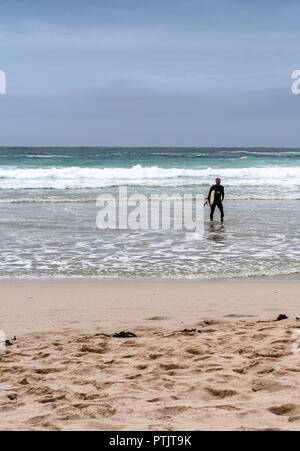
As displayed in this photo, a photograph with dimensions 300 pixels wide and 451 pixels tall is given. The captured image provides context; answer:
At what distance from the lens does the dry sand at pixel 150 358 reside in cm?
381

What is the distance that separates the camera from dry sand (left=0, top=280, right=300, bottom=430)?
3.81 m

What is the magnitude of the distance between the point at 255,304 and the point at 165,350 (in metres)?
2.49

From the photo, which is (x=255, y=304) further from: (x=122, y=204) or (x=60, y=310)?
(x=122, y=204)

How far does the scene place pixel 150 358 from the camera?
5.21 metres

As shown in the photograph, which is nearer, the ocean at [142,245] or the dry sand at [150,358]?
the dry sand at [150,358]

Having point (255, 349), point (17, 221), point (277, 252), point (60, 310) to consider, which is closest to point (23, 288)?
point (60, 310)

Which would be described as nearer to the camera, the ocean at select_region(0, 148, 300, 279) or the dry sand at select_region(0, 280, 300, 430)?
the dry sand at select_region(0, 280, 300, 430)

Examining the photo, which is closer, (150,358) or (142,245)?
(150,358)

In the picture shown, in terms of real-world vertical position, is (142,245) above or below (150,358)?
above

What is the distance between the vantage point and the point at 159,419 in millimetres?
3703
